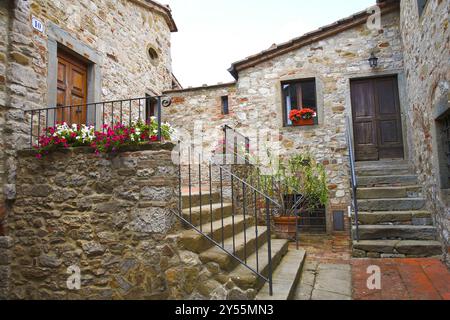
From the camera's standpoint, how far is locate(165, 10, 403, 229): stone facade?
21.1 ft

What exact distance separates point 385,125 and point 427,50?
107 inches

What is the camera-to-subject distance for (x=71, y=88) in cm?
525

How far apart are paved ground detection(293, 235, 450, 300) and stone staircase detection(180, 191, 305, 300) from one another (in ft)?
0.73

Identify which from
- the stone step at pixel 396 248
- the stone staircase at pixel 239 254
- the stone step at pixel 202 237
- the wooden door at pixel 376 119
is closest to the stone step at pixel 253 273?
the stone staircase at pixel 239 254

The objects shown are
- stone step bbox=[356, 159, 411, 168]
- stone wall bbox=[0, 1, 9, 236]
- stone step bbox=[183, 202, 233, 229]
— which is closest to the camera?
stone step bbox=[183, 202, 233, 229]

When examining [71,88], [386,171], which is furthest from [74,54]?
[386,171]

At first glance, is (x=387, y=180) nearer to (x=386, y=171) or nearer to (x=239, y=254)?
(x=386, y=171)

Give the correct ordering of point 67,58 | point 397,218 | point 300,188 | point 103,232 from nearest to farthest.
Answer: point 103,232 < point 397,218 < point 67,58 < point 300,188

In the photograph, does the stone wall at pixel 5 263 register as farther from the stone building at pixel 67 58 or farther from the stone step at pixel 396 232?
the stone step at pixel 396 232

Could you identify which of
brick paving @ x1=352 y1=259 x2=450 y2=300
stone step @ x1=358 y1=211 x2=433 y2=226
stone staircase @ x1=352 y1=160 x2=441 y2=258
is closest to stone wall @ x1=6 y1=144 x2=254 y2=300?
brick paving @ x1=352 y1=259 x2=450 y2=300

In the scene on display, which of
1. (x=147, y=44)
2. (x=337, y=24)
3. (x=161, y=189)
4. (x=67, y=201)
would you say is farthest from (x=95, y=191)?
(x=337, y=24)

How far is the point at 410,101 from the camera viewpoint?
18.3 feet

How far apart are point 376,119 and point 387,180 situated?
64.1 inches

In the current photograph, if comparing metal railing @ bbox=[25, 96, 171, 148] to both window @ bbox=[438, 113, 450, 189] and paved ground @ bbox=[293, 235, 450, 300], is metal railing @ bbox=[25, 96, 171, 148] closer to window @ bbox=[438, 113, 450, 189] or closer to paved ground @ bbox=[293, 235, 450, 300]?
paved ground @ bbox=[293, 235, 450, 300]
